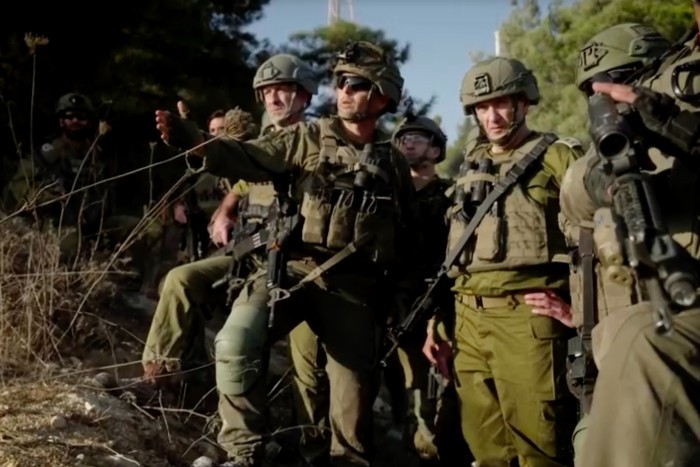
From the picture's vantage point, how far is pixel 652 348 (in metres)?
2.54

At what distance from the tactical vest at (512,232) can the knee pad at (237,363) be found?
1.16 meters

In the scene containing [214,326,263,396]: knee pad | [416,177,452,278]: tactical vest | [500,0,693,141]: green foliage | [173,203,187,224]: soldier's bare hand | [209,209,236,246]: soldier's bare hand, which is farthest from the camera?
[500,0,693,141]: green foliage

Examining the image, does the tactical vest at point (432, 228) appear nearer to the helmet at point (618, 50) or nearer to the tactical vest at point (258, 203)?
the tactical vest at point (258, 203)

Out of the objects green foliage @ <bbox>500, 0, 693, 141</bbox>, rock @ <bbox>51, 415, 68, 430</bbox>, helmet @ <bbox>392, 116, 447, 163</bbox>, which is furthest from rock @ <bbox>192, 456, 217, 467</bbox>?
green foliage @ <bbox>500, 0, 693, 141</bbox>

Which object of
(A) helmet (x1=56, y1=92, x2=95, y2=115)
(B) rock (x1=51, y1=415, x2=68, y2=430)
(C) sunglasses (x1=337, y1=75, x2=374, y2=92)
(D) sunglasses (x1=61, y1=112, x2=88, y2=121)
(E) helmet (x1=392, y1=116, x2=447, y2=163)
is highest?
(A) helmet (x1=56, y1=92, x2=95, y2=115)

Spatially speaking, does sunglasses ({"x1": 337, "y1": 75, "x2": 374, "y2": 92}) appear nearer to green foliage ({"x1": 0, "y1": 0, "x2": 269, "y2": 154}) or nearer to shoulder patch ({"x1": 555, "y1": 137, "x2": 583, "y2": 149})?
shoulder patch ({"x1": 555, "y1": 137, "x2": 583, "y2": 149})

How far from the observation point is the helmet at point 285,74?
6156 mm

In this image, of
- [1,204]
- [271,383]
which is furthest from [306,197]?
[1,204]

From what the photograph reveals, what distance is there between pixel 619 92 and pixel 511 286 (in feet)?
5.72

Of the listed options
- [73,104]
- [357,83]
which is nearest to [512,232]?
[357,83]

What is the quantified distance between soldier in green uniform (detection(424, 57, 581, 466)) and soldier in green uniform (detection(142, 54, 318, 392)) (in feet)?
4.49

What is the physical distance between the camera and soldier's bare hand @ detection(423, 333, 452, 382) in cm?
498

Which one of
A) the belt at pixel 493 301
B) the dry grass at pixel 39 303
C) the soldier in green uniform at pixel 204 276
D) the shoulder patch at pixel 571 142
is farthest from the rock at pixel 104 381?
the shoulder patch at pixel 571 142

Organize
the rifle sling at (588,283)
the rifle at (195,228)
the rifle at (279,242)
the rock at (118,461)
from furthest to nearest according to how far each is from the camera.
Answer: the rifle at (195,228) < the rifle at (279,242) < the rock at (118,461) < the rifle sling at (588,283)
